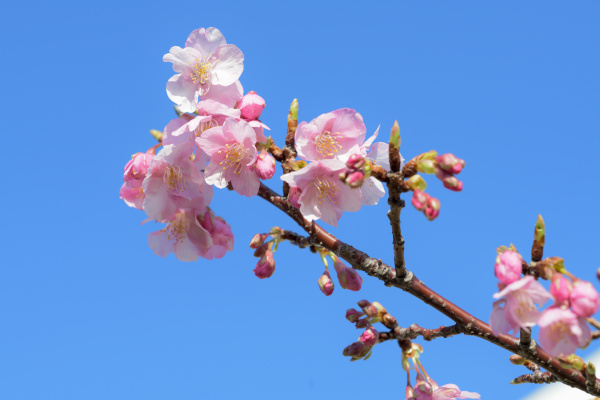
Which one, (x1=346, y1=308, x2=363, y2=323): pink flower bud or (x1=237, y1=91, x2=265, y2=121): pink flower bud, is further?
(x1=346, y1=308, x2=363, y2=323): pink flower bud

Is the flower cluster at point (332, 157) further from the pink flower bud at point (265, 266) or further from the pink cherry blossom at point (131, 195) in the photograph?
the pink cherry blossom at point (131, 195)

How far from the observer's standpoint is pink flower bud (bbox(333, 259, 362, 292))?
2740 millimetres

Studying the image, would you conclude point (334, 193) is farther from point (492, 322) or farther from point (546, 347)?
point (546, 347)

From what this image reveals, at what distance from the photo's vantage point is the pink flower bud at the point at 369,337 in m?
2.79

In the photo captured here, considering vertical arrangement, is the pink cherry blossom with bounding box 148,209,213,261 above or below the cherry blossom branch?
above

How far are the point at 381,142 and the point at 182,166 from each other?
86 centimetres

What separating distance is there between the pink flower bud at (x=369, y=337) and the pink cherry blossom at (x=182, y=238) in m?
0.84

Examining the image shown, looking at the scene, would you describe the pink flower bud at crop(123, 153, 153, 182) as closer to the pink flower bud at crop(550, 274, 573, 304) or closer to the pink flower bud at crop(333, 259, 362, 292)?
the pink flower bud at crop(333, 259, 362, 292)

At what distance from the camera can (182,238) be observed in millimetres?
2877

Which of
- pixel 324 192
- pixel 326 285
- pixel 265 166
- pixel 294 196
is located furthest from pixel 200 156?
pixel 326 285

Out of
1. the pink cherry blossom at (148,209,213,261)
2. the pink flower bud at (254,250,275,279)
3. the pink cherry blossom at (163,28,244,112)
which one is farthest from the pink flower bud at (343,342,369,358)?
the pink cherry blossom at (163,28,244,112)

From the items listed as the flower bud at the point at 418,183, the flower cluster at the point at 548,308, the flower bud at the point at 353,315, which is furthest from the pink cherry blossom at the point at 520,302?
the flower bud at the point at 353,315

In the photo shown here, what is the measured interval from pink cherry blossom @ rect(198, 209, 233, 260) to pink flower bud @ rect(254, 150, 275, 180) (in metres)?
0.49

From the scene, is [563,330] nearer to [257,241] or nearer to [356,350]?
[356,350]
